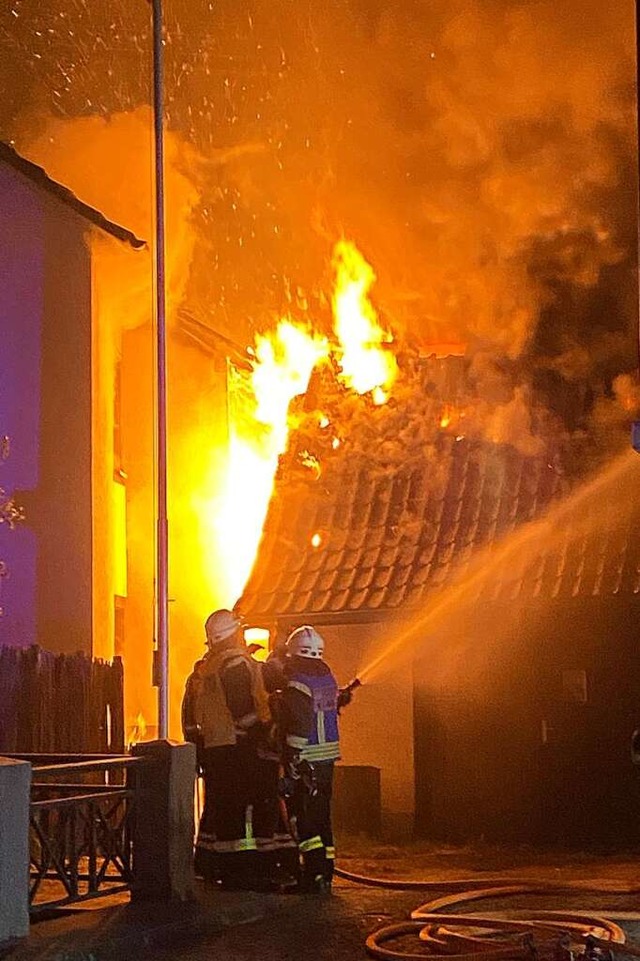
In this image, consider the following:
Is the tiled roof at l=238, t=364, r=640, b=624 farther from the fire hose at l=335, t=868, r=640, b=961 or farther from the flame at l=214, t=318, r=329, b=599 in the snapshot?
the fire hose at l=335, t=868, r=640, b=961

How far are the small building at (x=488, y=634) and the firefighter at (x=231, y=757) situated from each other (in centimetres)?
394

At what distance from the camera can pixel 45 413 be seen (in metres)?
14.7

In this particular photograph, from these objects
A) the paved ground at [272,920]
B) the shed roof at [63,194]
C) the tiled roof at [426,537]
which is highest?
the shed roof at [63,194]

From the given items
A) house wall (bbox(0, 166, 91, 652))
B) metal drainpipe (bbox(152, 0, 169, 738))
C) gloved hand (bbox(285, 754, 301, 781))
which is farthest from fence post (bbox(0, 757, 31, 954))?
house wall (bbox(0, 166, 91, 652))

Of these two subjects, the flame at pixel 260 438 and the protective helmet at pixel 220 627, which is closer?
the protective helmet at pixel 220 627

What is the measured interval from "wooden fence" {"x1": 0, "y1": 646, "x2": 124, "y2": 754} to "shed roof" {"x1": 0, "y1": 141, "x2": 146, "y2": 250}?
4928 millimetres

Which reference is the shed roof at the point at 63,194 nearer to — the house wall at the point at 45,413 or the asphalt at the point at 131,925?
the house wall at the point at 45,413

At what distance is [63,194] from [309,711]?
754cm

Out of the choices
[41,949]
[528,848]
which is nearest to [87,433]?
[528,848]

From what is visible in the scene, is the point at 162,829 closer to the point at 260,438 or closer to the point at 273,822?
the point at 273,822

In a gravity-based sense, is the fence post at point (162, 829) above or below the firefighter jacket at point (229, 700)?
below

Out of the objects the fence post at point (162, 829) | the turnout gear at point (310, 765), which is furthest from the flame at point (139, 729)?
the fence post at point (162, 829)

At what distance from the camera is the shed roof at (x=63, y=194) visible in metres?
14.1

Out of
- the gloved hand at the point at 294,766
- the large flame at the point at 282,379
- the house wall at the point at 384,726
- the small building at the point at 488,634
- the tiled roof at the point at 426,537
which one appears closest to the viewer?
the gloved hand at the point at 294,766
